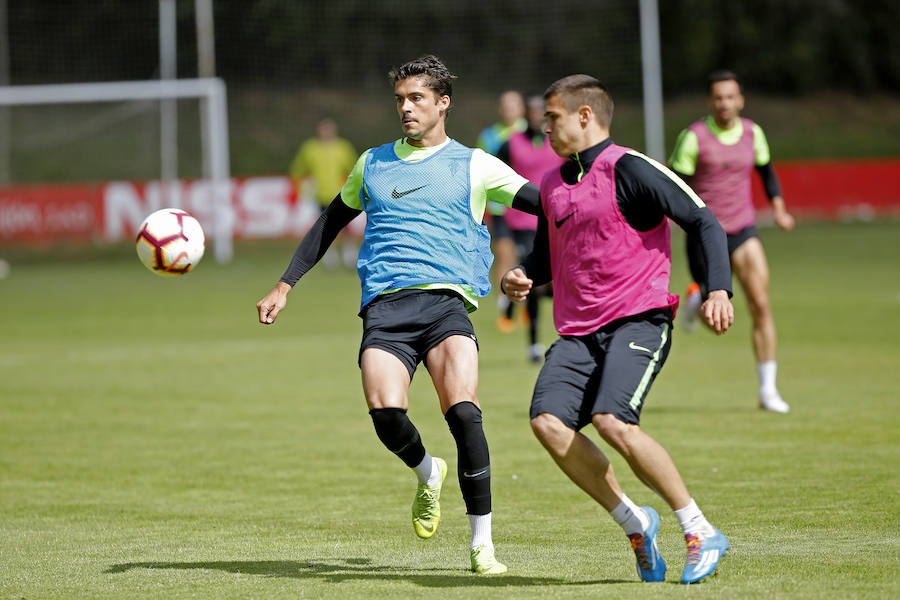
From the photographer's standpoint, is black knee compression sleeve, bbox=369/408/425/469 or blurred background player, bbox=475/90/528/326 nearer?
black knee compression sleeve, bbox=369/408/425/469

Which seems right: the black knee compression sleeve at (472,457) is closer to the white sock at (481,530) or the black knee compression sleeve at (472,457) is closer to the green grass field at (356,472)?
the white sock at (481,530)

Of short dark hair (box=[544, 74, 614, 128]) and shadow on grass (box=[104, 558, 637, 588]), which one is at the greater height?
short dark hair (box=[544, 74, 614, 128])

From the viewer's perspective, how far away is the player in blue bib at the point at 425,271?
580 cm

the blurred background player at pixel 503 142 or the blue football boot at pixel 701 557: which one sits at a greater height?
the blurred background player at pixel 503 142

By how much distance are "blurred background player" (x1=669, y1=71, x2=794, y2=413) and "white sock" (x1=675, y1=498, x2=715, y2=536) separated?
15.8ft

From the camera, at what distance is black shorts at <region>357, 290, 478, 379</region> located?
589cm

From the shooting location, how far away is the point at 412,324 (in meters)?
5.89

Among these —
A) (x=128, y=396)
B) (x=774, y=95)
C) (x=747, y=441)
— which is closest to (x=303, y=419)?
(x=128, y=396)

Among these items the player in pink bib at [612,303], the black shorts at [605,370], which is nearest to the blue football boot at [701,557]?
the player in pink bib at [612,303]

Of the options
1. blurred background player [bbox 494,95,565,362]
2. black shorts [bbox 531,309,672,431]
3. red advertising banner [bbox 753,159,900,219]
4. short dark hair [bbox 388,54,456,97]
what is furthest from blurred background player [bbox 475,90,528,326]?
red advertising banner [bbox 753,159,900,219]

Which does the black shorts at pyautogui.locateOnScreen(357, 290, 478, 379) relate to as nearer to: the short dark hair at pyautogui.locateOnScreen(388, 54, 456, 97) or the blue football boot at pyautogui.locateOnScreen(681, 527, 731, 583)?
the short dark hair at pyautogui.locateOnScreen(388, 54, 456, 97)

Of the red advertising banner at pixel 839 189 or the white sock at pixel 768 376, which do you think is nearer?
the white sock at pixel 768 376

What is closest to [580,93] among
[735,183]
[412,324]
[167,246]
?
[412,324]

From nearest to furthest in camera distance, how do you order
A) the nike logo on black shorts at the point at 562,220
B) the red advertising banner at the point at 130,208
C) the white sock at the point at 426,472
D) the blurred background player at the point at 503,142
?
the nike logo on black shorts at the point at 562,220 < the white sock at the point at 426,472 < the blurred background player at the point at 503,142 < the red advertising banner at the point at 130,208
